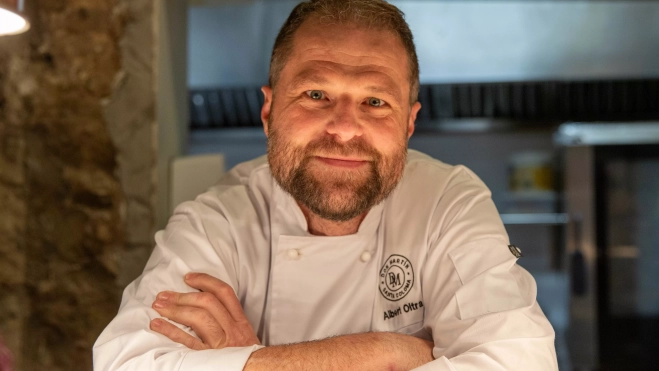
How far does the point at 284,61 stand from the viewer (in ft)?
4.95

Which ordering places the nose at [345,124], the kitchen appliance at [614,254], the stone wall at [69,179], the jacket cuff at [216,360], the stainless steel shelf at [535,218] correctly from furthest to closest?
1. the stainless steel shelf at [535,218]
2. the kitchen appliance at [614,254]
3. the stone wall at [69,179]
4. the nose at [345,124]
5. the jacket cuff at [216,360]

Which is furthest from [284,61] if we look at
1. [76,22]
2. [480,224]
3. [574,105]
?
[574,105]

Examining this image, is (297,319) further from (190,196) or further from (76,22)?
(76,22)

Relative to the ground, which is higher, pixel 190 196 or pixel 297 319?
pixel 190 196

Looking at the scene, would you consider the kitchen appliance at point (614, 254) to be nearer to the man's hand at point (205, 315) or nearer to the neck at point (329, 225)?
the neck at point (329, 225)

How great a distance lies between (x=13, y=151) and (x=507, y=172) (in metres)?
3.05

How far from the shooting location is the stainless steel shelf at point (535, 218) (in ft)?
13.0

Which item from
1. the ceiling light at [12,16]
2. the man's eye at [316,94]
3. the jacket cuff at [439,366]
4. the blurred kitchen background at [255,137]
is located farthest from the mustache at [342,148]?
the blurred kitchen background at [255,137]

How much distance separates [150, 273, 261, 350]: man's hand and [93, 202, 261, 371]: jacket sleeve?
21 mm

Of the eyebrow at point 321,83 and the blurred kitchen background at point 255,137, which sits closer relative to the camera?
the eyebrow at point 321,83

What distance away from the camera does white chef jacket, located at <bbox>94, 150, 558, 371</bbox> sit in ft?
3.93

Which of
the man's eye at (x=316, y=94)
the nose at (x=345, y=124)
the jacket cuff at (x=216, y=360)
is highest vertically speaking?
the man's eye at (x=316, y=94)

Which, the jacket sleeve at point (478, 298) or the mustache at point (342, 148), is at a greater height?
the mustache at point (342, 148)

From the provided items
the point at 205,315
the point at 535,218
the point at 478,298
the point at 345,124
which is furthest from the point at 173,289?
the point at 535,218
